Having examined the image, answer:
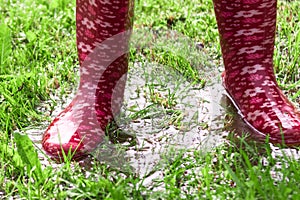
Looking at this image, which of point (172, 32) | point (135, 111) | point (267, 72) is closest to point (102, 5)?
point (135, 111)

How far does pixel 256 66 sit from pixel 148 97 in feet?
1.50

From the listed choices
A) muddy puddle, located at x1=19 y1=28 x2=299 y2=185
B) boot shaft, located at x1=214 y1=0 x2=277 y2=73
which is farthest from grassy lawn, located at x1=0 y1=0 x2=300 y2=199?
boot shaft, located at x1=214 y1=0 x2=277 y2=73

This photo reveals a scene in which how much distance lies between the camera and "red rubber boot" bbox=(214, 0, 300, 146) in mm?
2004

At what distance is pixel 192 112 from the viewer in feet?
7.32

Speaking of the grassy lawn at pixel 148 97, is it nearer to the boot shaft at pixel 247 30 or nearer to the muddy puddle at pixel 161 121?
the muddy puddle at pixel 161 121

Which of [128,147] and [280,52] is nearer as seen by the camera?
[128,147]

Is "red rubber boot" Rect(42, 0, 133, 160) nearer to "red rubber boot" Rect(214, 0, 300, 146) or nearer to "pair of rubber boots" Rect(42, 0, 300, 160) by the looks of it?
"pair of rubber boots" Rect(42, 0, 300, 160)

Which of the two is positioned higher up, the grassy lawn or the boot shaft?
the boot shaft

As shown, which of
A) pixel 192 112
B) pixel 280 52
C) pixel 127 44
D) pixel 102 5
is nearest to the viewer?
pixel 102 5

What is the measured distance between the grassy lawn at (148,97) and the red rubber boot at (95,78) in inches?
3.7

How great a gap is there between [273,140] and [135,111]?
1.72ft

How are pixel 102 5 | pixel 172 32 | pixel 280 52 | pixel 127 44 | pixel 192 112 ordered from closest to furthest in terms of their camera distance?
pixel 102 5
pixel 127 44
pixel 192 112
pixel 280 52
pixel 172 32

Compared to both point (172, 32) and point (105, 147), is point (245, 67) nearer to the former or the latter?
point (105, 147)

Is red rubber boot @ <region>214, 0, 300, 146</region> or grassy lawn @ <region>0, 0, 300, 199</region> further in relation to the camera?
red rubber boot @ <region>214, 0, 300, 146</region>
